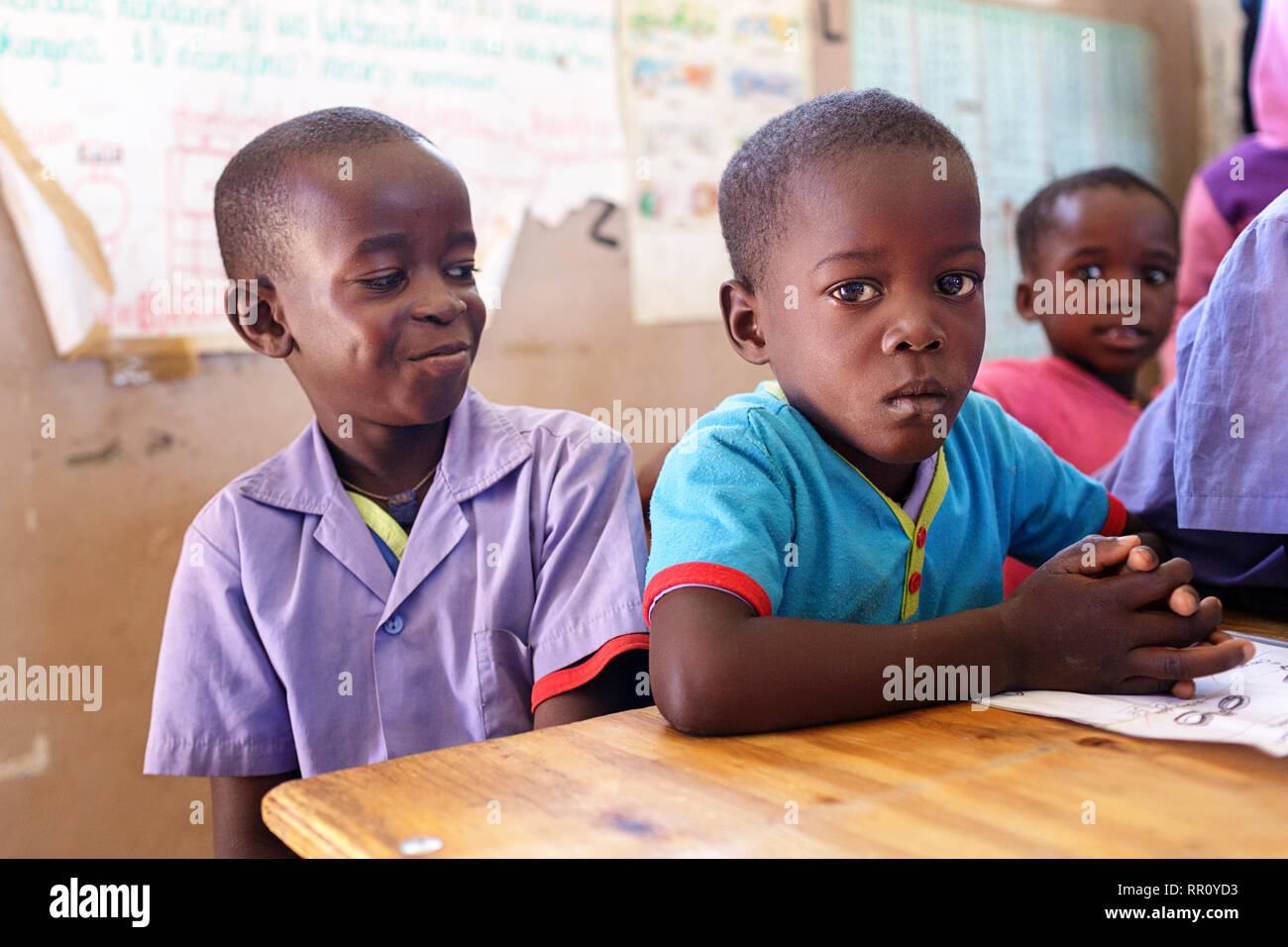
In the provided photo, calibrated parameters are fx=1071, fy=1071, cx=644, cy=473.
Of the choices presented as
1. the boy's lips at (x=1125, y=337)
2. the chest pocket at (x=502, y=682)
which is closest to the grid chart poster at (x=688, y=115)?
the boy's lips at (x=1125, y=337)

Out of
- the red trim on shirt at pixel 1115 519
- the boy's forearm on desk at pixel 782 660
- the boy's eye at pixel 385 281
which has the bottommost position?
the boy's forearm on desk at pixel 782 660

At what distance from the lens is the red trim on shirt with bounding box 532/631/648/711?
1.07m

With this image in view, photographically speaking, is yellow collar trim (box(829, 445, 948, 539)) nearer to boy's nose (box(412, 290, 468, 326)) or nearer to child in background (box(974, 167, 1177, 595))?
boy's nose (box(412, 290, 468, 326))

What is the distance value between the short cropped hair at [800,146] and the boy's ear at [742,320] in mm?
14

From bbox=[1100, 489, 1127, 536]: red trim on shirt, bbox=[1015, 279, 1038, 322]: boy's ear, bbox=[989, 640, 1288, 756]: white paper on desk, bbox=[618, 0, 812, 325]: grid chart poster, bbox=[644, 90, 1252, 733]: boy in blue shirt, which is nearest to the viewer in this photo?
bbox=[989, 640, 1288, 756]: white paper on desk

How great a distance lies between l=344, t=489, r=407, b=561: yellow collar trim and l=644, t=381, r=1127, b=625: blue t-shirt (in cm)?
41

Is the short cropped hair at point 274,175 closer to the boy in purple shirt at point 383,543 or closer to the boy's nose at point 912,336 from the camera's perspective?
the boy in purple shirt at point 383,543

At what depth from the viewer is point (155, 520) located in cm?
Result: 196

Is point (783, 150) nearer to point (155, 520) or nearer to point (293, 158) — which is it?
point (293, 158)

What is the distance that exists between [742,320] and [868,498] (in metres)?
0.24

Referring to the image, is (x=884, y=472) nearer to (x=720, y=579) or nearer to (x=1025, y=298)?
(x=720, y=579)

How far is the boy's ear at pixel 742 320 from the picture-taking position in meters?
1.08

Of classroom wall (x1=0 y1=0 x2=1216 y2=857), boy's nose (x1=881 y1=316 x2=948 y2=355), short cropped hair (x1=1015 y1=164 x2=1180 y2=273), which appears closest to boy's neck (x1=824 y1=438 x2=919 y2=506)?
boy's nose (x1=881 y1=316 x2=948 y2=355)

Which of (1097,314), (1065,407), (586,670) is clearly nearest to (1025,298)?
(1097,314)
